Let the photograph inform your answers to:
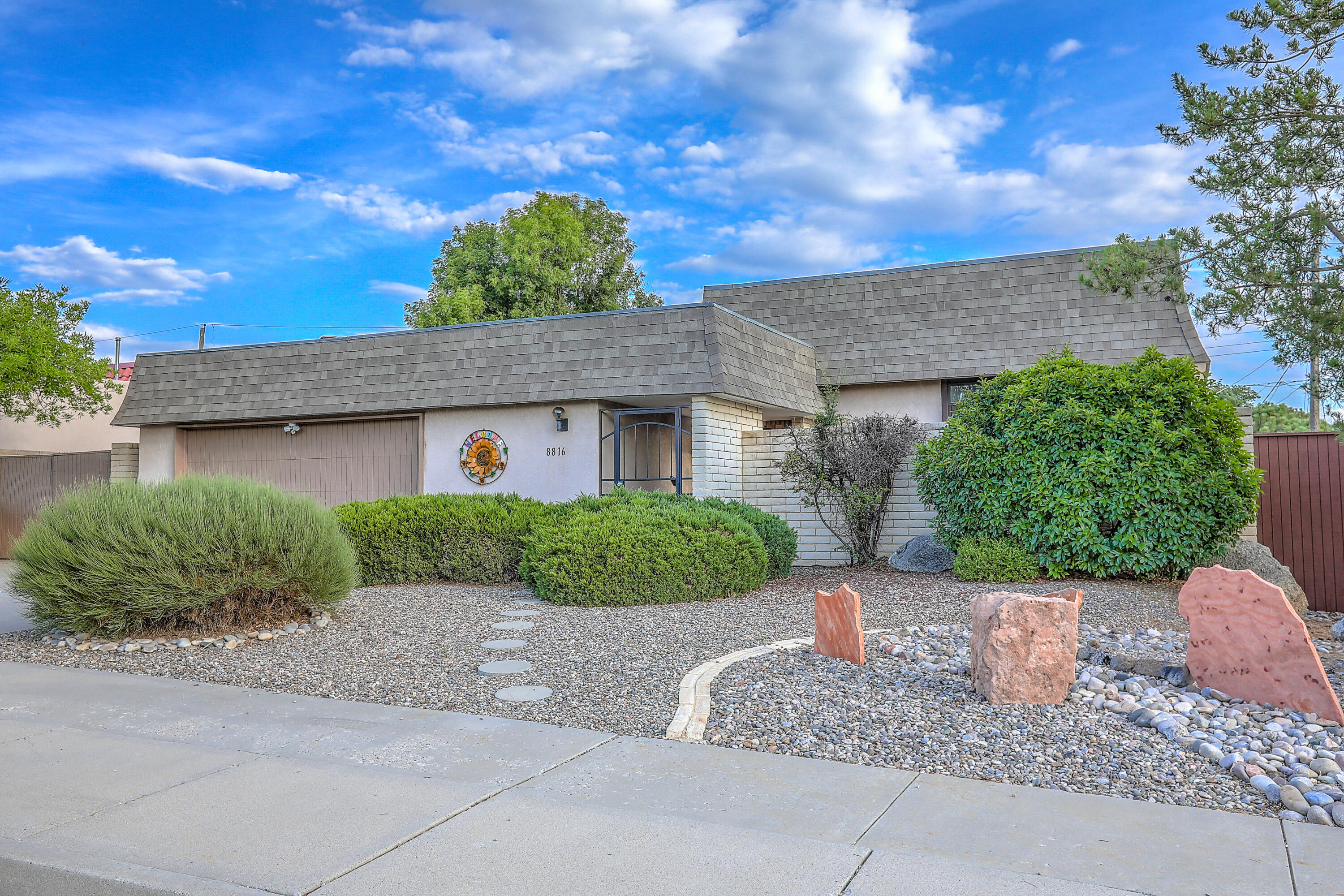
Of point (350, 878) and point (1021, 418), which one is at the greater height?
point (1021, 418)

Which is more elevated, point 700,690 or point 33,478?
point 33,478

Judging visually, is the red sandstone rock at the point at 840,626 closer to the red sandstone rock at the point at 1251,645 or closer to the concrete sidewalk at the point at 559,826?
the concrete sidewalk at the point at 559,826

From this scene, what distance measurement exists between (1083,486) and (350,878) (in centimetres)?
814

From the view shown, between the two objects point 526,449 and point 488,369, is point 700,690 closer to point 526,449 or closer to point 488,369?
point 526,449

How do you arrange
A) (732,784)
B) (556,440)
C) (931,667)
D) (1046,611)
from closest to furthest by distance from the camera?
(732,784), (1046,611), (931,667), (556,440)

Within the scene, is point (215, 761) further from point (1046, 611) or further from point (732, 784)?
point (1046, 611)

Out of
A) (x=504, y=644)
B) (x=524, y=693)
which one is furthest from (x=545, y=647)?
(x=524, y=693)

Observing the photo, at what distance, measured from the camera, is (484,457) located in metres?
12.9

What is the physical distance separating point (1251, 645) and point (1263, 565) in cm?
571

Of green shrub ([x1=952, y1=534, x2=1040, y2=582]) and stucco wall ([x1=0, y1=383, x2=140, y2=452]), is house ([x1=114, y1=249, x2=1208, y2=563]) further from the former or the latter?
stucco wall ([x1=0, y1=383, x2=140, y2=452])

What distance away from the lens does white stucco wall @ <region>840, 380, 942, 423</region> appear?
551 inches

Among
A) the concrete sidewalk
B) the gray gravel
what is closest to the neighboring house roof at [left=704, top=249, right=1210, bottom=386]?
the gray gravel

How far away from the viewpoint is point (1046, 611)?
15.1ft

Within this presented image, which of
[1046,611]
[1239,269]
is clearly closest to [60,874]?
[1046,611]
